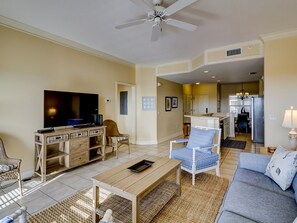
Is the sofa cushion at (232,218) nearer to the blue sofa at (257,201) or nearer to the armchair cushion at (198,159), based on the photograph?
the blue sofa at (257,201)

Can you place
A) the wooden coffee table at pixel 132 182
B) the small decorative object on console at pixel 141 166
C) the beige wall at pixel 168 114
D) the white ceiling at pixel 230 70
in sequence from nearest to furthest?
the wooden coffee table at pixel 132 182, the small decorative object on console at pixel 141 166, the white ceiling at pixel 230 70, the beige wall at pixel 168 114

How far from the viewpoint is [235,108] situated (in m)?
10.1

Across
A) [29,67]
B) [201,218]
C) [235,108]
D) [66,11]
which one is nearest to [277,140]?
[201,218]

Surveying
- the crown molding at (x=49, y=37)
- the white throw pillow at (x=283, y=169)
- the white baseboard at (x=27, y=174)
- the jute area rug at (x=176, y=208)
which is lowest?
the jute area rug at (x=176, y=208)

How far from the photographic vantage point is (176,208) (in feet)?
6.84

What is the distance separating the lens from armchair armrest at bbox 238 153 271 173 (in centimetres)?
212

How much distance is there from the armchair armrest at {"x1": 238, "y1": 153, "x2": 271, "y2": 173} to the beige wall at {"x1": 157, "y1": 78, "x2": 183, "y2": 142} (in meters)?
3.82

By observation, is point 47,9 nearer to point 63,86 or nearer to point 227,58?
point 63,86

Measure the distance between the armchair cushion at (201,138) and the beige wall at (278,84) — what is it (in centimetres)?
138

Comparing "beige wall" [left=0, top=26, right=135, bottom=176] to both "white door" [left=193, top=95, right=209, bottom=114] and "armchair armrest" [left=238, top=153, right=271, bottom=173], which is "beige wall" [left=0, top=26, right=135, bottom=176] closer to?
"armchair armrest" [left=238, top=153, right=271, bottom=173]

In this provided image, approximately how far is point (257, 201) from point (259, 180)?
20.5 inches

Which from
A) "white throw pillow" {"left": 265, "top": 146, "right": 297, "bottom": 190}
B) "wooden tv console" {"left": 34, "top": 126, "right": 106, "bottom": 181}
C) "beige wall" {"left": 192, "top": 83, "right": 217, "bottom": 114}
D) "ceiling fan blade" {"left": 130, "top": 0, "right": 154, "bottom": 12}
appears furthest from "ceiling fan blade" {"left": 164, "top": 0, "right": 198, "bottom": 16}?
"beige wall" {"left": 192, "top": 83, "right": 217, "bottom": 114}

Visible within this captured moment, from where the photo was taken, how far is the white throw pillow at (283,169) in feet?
5.37

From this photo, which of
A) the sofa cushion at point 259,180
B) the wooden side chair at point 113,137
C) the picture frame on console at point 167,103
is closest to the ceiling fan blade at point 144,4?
the sofa cushion at point 259,180
